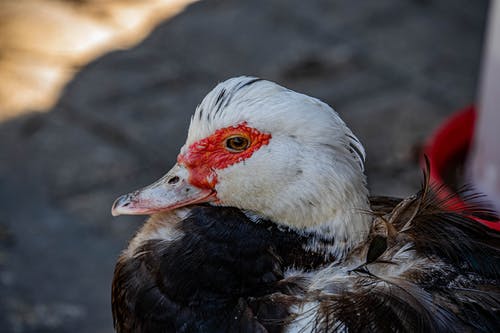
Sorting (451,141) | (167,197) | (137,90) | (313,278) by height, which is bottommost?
(313,278)

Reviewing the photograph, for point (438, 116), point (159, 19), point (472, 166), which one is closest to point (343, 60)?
point (438, 116)

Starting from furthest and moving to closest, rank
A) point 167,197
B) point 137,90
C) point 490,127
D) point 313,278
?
point 137,90 < point 490,127 < point 167,197 < point 313,278

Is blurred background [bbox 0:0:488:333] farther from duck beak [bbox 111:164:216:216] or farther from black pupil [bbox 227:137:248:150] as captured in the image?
black pupil [bbox 227:137:248:150]

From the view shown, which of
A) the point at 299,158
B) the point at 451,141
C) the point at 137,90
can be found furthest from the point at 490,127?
the point at 137,90

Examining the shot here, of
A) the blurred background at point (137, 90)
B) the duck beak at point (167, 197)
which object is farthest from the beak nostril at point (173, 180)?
the blurred background at point (137, 90)

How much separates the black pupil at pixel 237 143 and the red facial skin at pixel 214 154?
0.03 feet

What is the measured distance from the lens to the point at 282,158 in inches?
74.4

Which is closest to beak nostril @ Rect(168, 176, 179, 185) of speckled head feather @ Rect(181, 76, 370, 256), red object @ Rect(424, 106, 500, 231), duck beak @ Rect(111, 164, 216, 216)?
duck beak @ Rect(111, 164, 216, 216)

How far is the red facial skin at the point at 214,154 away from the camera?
6.23 ft

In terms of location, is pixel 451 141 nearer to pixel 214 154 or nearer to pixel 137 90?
pixel 214 154

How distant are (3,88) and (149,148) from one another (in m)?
0.87

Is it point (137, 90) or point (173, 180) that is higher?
point (137, 90)

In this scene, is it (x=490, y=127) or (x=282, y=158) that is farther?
(x=490, y=127)

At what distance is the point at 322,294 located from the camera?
5.82ft
